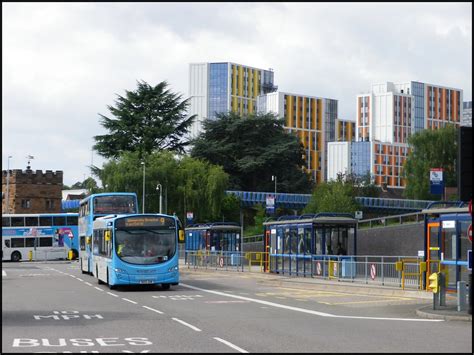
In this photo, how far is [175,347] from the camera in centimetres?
1436

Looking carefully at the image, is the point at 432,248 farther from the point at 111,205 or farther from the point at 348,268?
the point at 111,205

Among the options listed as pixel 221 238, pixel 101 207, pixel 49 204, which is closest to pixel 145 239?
pixel 101 207

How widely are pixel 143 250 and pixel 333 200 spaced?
52044 mm

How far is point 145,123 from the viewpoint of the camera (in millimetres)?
83938

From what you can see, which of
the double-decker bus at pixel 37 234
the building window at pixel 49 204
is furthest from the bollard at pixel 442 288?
the building window at pixel 49 204

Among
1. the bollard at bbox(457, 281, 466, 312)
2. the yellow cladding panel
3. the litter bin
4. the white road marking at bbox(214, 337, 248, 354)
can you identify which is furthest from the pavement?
the yellow cladding panel

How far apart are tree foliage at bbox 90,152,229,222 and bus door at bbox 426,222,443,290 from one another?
47857 millimetres

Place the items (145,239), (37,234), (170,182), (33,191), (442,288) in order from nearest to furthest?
(442,288) < (145,239) < (37,234) < (170,182) < (33,191)

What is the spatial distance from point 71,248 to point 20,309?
184 feet

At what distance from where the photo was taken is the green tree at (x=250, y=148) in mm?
94250

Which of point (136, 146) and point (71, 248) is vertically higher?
point (136, 146)

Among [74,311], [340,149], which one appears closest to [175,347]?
[74,311]

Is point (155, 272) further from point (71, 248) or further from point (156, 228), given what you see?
point (71, 248)

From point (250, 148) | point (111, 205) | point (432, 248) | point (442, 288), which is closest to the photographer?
point (442, 288)
